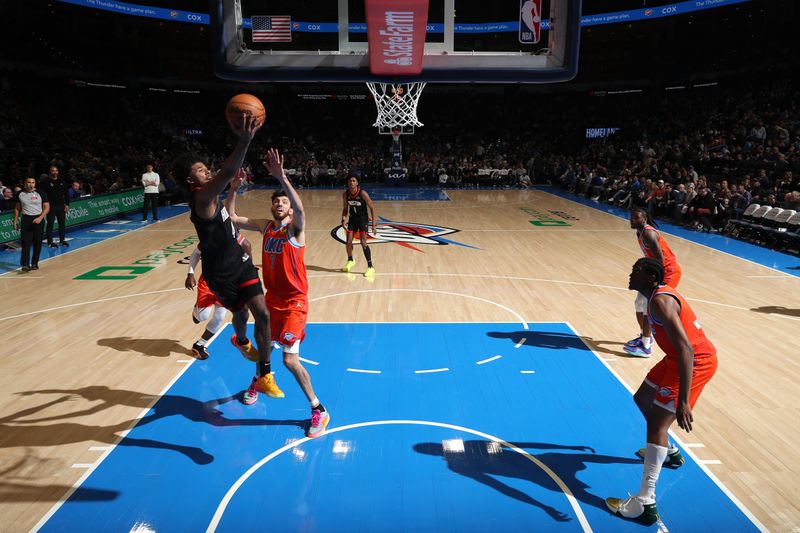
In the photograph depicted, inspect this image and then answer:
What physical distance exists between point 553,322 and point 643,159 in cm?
1874

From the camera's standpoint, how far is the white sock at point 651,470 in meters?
3.16

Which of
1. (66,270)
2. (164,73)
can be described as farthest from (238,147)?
(164,73)

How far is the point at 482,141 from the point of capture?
31.8 meters

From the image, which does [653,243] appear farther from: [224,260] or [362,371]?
[224,260]

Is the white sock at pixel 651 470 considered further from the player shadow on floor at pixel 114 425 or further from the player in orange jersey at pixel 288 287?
the player shadow on floor at pixel 114 425

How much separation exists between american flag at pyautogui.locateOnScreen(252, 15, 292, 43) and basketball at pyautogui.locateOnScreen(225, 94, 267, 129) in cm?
280

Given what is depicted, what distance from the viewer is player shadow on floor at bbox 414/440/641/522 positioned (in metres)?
3.49

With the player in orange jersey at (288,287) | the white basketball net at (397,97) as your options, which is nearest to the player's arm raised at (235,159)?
the player in orange jersey at (288,287)

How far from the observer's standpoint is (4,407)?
4.62 meters

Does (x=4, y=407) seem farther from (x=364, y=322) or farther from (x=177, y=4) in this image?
(x=177, y=4)

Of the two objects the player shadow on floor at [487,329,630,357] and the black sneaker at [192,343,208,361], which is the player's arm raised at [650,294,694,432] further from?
the black sneaker at [192,343,208,361]

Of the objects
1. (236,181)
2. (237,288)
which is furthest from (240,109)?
(237,288)

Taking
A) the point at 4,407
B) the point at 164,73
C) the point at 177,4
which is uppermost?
the point at 177,4

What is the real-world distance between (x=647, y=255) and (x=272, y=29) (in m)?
4.81
